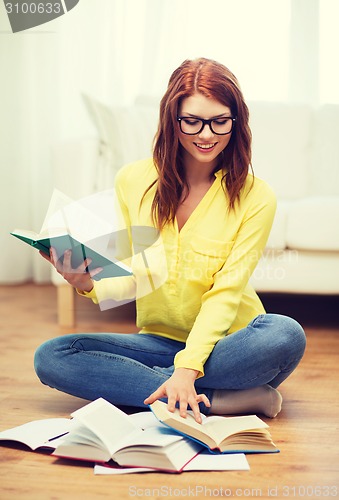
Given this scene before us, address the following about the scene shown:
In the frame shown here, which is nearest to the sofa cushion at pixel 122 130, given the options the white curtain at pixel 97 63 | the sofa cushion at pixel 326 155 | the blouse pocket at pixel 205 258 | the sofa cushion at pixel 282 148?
the sofa cushion at pixel 282 148

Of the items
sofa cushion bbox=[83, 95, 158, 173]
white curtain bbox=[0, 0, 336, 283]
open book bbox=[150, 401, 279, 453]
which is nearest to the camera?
open book bbox=[150, 401, 279, 453]

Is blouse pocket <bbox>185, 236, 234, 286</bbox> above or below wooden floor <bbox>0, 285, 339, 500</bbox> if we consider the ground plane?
above

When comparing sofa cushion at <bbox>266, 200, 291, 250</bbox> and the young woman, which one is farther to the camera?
sofa cushion at <bbox>266, 200, 291, 250</bbox>

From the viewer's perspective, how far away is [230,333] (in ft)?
5.86

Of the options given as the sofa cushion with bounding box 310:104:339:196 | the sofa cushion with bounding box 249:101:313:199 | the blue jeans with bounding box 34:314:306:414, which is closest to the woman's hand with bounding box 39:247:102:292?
the blue jeans with bounding box 34:314:306:414

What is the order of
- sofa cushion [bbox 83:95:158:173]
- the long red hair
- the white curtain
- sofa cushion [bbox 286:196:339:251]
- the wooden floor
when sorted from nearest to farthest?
the wooden floor → the long red hair → sofa cushion [bbox 286:196:339:251] → sofa cushion [bbox 83:95:158:173] → the white curtain

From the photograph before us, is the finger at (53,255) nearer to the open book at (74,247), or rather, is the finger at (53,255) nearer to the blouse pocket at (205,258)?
the open book at (74,247)

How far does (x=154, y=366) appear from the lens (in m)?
1.75

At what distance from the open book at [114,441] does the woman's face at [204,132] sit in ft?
1.84

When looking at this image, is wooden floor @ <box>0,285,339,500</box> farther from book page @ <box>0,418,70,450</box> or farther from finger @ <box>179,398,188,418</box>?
Answer: finger @ <box>179,398,188,418</box>

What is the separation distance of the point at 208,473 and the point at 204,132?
683 millimetres

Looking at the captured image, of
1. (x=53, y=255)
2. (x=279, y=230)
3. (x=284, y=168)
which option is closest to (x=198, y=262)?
(x=53, y=255)

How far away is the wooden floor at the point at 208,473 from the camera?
127 centimetres

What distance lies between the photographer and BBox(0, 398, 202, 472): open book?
1.34 m
